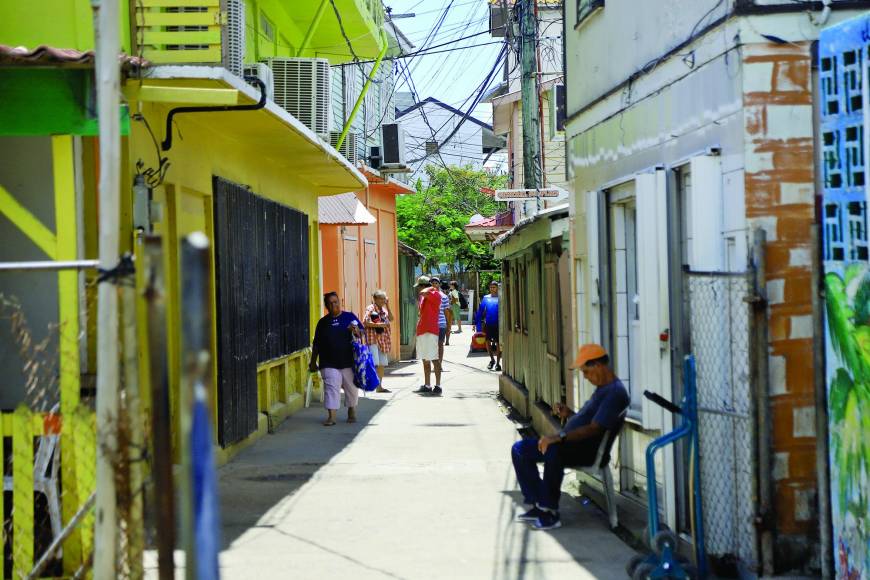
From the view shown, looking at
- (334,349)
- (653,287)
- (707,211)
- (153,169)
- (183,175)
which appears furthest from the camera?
(334,349)

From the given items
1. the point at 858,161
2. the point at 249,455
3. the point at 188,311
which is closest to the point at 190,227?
the point at 249,455

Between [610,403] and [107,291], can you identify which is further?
[610,403]

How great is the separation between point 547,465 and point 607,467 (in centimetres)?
42

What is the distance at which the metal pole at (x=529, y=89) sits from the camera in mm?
16938

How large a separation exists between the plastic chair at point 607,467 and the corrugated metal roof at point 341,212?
10717mm

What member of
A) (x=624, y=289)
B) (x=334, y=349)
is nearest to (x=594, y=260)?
(x=624, y=289)

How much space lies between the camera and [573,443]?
8133 millimetres

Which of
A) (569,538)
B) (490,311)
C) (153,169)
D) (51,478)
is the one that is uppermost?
(153,169)

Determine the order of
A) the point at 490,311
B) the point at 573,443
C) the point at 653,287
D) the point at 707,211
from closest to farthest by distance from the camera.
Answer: the point at 707,211
the point at 653,287
the point at 573,443
the point at 490,311

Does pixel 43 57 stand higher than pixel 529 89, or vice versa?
pixel 529 89

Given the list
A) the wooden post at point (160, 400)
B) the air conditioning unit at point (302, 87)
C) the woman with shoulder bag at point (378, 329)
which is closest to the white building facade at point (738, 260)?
the wooden post at point (160, 400)

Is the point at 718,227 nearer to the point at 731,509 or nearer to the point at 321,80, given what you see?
the point at 731,509

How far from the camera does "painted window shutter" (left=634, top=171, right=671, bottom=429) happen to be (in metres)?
7.30

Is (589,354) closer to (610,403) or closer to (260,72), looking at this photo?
(610,403)
